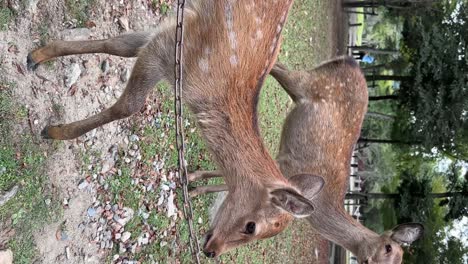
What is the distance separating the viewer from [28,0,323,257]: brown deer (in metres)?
4.66

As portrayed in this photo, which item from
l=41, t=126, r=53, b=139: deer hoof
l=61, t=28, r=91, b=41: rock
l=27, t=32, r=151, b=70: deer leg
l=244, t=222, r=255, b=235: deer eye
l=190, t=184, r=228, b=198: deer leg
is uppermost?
l=61, t=28, r=91, b=41: rock

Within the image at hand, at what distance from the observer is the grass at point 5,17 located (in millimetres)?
4559

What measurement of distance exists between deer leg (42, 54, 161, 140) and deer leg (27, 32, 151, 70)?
0.75 ft

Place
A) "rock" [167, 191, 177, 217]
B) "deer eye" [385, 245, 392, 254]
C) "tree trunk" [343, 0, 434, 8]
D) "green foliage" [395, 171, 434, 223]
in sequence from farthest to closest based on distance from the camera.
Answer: "tree trunk" [343, 0, 434, 8] → "green foliage" [395, 171, 434, 223] → "rock" [167, 191, 177, 217] → "deer eye" [385, 245, 392, 254]

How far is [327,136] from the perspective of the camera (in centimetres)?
733

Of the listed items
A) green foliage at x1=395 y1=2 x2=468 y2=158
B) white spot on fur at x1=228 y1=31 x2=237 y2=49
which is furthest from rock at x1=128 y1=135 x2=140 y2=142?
green foliage at x1=395 y1=2 x2=468 y2=158

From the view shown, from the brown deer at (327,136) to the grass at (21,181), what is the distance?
2774 millimetres

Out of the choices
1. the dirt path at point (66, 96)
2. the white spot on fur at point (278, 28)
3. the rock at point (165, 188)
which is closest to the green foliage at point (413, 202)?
the rock at point (165, 188)

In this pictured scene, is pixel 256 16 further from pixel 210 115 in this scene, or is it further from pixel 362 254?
pixel 362 254

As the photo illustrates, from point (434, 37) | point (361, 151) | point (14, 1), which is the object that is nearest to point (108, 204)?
point (14, 1)

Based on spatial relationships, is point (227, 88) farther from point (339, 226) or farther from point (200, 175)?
point (339, 226)

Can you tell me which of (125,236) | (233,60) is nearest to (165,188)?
(125,236)

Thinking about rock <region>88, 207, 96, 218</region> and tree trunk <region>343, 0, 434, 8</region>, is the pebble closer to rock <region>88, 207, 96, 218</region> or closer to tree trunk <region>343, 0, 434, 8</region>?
rock <region>88, 207, 96, 218</region>

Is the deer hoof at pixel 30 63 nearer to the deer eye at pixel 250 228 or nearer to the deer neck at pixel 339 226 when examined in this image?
the deer eye at pixel 250 228
